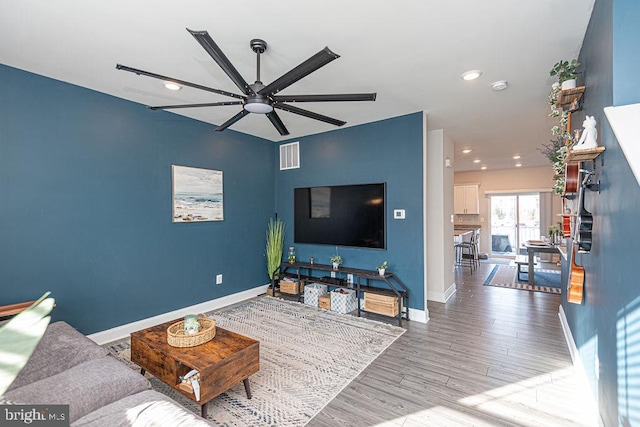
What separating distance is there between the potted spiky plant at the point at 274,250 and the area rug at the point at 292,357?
0.56 meters

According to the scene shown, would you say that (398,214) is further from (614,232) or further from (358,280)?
(614,232)

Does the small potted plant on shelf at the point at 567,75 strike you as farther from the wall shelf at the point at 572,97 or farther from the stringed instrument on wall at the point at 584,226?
the stringed instrument on wall at the point at 584,226

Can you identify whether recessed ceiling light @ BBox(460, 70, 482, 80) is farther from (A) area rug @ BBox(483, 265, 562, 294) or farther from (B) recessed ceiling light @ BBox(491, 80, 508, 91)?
(A) area rug @ BBox(483, 265, 562, 294)

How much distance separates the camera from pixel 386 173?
4.17m

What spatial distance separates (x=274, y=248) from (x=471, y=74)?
3.58m

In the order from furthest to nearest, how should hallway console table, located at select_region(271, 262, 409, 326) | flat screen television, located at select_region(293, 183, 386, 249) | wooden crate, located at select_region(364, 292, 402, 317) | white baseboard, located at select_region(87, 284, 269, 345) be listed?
flat screen television, located at select_region(293, 183, 386, 249) → hallway console table, located at select_region(271, 262, 409, 326) → wooden crate, located at select_region(364, 292, 402, 317) → white baseboard, located at select_region(87, 284, 269, 345)

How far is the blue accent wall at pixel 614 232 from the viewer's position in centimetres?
140

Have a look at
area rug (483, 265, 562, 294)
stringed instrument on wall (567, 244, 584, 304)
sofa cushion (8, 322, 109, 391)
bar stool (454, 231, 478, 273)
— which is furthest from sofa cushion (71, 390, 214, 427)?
bar stool (454, 231, 478, 273)

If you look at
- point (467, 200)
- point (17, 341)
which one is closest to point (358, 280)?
point (17, 341)

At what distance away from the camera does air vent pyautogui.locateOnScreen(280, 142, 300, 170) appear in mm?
5066

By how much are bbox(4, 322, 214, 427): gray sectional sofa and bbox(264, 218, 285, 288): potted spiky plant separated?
296cm

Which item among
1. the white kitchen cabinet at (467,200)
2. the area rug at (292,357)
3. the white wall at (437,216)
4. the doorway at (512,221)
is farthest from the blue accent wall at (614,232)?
the doorway at (512,221)

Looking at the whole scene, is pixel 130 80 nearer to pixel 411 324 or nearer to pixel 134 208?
pixel 134 208

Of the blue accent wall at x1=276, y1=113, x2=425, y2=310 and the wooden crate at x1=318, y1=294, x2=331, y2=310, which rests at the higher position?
the blue accent wall at x1=276, y1=113, x2=425, y2=310
